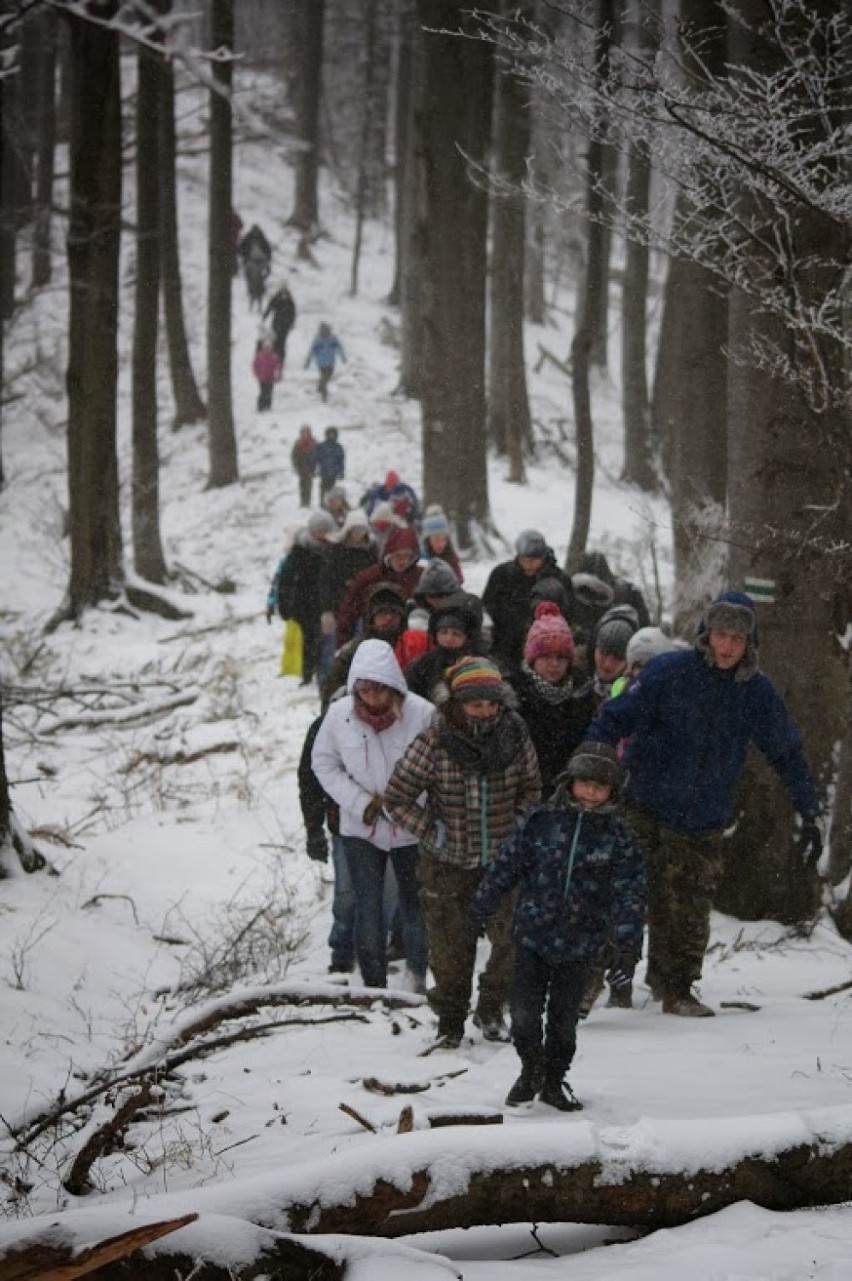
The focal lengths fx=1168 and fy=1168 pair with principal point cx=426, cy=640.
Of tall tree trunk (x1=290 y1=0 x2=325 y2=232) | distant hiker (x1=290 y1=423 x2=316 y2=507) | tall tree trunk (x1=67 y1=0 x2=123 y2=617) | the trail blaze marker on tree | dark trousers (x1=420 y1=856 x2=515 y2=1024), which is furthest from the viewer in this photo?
tall tree trunk (x1=290 y1=0 x2=325 y2=232)

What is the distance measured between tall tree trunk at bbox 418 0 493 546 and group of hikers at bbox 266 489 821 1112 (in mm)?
9517

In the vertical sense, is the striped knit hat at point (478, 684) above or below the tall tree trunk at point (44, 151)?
below

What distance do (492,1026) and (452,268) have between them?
12.3 meters

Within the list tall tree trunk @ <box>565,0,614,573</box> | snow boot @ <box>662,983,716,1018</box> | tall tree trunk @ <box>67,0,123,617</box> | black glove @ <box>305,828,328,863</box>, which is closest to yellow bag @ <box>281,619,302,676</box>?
tall tree trunk @ <box>67,0,123,617</box>

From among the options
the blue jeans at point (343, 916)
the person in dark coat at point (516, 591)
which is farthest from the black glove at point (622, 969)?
the person in dark coat at point (516, 591)

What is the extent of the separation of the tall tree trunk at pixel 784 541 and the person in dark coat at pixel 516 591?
1991 mm

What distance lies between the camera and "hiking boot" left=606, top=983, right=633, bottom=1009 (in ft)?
18.1

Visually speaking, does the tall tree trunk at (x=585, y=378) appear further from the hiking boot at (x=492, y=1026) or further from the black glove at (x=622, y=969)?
the black glove at (x=622, y=969)

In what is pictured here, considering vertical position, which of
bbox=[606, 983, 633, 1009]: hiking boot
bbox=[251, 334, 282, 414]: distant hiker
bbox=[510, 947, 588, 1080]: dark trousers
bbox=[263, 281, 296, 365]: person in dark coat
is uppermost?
bbox=[263, 281, 296, 365]: person in dark coat

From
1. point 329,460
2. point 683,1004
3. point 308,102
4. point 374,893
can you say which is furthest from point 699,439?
point 308,102

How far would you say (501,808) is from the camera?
5215mm

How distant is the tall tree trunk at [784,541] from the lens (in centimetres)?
668

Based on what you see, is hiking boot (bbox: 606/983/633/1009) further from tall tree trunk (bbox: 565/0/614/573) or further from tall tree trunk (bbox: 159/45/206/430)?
tall tree trunk (bbox: 159/45/206/430)

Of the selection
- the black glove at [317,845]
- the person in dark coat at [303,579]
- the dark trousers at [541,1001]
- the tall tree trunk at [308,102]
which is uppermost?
the tall tree trunk at [308,102]
